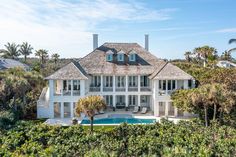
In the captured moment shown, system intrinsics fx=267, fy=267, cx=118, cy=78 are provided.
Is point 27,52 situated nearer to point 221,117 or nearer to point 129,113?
point 129,113

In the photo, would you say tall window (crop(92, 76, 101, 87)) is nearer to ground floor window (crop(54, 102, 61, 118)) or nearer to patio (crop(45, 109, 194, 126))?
patio (crop(45, 109, 194, 126))

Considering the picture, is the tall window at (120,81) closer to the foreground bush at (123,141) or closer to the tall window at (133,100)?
the tall window at (133,100)

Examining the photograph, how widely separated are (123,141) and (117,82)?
1934 centimetres

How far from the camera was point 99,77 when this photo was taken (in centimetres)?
3859

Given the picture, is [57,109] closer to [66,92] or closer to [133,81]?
[66,92]

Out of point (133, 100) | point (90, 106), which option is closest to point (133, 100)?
point (133, 100)

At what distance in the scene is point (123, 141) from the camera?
1992cm

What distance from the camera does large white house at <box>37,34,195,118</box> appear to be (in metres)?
34.1

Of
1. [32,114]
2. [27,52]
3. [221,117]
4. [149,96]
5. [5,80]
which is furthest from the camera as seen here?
[27,52]

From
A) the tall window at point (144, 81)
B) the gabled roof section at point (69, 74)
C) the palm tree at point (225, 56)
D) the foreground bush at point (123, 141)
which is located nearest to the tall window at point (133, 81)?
the tall window at point (144, 81)

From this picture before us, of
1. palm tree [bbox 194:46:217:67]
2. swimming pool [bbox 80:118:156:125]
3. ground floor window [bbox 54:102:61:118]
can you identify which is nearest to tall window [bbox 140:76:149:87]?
swimming pool [bbox 80:118:156:125]

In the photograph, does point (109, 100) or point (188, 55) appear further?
point (188, 55)

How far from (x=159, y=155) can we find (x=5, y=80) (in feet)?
69.3

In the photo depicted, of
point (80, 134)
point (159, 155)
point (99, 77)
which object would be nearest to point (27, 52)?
point (99, 77)
